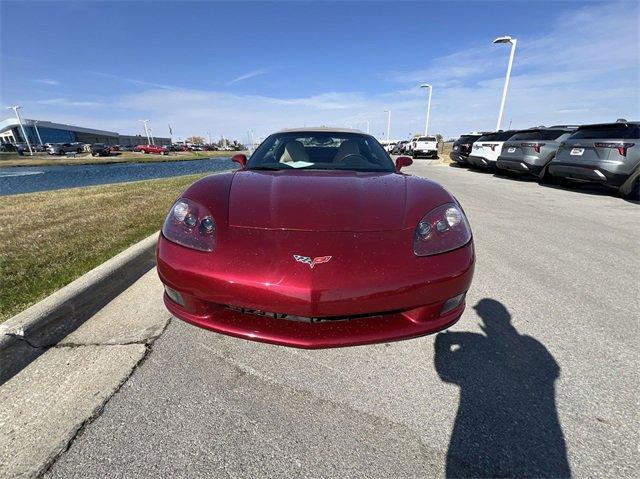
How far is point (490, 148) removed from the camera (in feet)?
37.7

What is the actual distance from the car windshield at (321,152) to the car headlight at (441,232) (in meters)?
0.97

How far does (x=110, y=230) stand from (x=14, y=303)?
196cm

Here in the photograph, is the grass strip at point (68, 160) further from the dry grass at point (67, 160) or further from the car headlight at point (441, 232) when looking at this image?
the car headlight at point (441, 232)

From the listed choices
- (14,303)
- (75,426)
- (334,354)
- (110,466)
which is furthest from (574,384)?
(14,303)

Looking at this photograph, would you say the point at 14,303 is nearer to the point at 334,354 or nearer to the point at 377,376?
the point at 334,354

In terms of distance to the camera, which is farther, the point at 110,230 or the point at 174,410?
the point at 110,230

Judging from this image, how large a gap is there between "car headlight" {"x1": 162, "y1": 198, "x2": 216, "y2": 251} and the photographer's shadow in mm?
1484

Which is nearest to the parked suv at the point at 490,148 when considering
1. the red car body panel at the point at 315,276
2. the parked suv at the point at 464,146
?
the parked suv at the point at 464,146

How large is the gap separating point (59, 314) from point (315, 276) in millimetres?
1785

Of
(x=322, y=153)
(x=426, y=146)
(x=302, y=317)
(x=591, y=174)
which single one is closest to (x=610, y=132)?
(x=591, y=174)

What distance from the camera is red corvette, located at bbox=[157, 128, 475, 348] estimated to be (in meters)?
1.49

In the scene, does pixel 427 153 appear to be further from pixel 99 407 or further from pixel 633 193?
pixel 99 407

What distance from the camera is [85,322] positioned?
222cm

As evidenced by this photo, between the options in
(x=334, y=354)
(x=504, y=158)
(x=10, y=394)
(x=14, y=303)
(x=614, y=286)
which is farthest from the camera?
(x=504, y=158)
